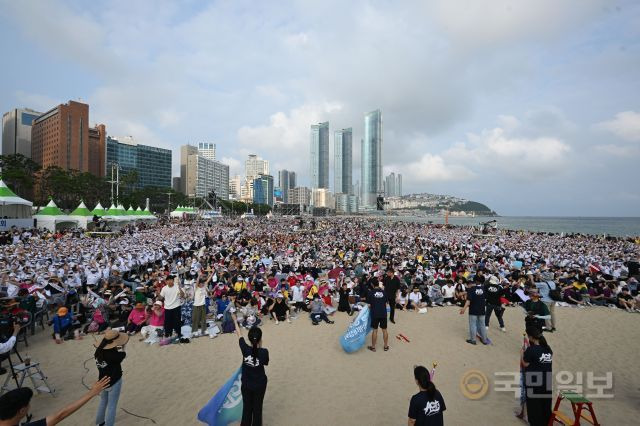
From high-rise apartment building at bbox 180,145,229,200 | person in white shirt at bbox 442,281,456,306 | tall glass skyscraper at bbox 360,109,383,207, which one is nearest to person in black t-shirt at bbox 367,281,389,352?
person in white shirt at bbox 442,281,456,306

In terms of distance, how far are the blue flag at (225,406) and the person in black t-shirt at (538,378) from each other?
3.79 m

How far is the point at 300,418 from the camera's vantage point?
4617 millimetres

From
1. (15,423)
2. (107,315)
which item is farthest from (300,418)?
(107,315)

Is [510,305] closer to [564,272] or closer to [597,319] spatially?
[597,319]

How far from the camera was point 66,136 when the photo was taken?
3516 inches

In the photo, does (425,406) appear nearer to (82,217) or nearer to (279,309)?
(279,309)

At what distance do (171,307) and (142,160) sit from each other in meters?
137

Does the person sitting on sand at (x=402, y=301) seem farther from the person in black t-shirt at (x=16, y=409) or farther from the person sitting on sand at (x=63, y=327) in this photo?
the person in black t-shirt at (x=16, y=409)

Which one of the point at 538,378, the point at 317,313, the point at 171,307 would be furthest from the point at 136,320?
the point at 538,378

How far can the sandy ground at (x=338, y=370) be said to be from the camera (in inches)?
187

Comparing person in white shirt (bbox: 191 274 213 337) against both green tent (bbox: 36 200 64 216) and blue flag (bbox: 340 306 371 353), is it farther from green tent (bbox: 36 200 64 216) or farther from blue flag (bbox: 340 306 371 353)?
green tent (bbox: 36 200 64 216)

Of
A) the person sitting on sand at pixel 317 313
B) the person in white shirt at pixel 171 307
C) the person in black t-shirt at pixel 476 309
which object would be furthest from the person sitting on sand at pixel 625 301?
the person in white shirt at pixel 171 307

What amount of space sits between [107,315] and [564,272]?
17.7 m

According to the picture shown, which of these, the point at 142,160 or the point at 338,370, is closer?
the point at 338,370
